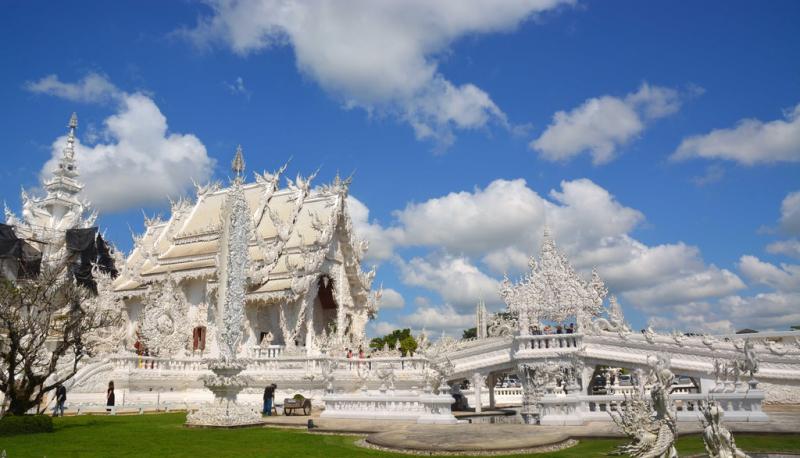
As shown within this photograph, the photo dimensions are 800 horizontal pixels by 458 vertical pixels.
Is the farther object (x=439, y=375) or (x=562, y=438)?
(x=439, y=375)

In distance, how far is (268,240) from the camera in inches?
1107

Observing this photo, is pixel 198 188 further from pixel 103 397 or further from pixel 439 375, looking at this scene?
pixel 439 375

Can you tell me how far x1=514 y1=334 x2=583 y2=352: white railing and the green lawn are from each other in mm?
7729

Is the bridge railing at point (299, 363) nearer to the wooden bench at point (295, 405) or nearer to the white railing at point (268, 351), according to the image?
the white railing at point (268, 351)

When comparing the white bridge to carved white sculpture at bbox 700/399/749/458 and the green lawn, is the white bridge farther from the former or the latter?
the green lawn

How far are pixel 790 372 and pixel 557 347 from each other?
19.7 feet

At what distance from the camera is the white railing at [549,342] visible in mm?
17828

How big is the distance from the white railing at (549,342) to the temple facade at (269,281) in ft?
30.8

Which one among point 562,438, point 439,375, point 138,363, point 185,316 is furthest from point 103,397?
point 562,438

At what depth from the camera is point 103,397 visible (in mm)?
21078

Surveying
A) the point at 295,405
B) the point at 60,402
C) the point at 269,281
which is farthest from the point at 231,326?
the point at 269,281

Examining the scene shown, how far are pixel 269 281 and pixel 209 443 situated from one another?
16.1 m

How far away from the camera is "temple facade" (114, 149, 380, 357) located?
26.3m

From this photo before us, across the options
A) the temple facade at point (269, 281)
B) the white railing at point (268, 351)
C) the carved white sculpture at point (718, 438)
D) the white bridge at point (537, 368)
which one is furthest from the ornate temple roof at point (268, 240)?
the carved white sculpture at point (718, 438)
